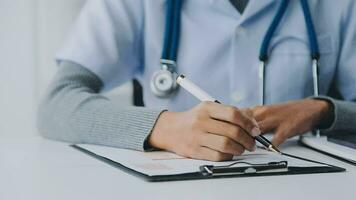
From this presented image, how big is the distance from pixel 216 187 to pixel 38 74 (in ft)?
4.36

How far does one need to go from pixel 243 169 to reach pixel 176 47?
0.58 meters

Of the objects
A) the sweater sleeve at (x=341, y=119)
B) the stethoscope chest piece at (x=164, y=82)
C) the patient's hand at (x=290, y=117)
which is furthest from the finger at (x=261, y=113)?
the stethoscope chest piece at (x=164, y=82)

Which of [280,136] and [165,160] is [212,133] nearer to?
[165,160]

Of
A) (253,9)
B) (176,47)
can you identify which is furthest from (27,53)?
(253,9)

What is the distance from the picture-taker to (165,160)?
76 cm

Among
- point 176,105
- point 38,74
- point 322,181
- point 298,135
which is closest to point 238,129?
point 322,181

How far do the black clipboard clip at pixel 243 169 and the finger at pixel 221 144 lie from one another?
7 centimetres

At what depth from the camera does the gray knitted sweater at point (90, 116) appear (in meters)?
0.90

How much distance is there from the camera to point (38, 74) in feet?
5.99

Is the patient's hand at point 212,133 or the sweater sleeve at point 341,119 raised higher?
the sweater sleeve at point 341,119

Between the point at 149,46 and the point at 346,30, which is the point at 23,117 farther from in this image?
the point at 346,30

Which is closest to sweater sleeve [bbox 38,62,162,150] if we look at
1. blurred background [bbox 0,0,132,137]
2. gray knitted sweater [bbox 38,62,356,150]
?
gray knitted sweater [bbox 38,62,356,150]

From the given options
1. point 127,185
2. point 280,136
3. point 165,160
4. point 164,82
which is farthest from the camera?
point 164,82

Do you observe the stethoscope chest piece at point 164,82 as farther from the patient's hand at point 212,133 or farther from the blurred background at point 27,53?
the blurred background at point 27,53
